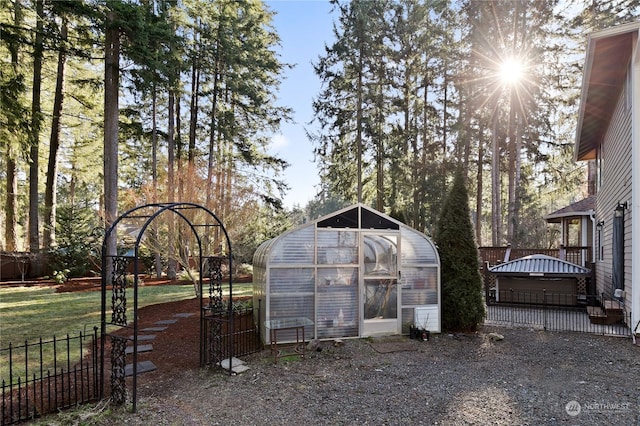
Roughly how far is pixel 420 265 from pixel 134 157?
17.8 m

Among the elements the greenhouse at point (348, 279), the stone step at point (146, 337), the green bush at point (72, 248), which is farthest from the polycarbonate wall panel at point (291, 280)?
the green bush at point (72, 248)

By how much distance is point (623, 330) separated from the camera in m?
7.75

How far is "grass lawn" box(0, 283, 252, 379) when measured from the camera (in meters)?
7.01

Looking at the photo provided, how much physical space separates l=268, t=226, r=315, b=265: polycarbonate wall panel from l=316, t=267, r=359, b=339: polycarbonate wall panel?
421 mm

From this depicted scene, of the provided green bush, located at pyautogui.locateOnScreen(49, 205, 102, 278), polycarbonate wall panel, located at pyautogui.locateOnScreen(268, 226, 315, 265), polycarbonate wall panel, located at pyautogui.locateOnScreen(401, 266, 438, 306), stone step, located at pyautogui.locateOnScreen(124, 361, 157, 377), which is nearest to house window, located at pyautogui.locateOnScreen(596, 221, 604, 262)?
polycarbonate wall panel, located at pyautogui.locateOnScreen(401, 266, 438, 306)

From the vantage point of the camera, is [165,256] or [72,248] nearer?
[165,256]

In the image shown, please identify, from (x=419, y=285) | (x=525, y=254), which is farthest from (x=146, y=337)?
(x=525, y=254)

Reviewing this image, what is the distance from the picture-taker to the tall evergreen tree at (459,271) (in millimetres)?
Result: 8016

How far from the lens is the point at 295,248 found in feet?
23.5

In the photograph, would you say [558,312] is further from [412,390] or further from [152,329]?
[152,329]

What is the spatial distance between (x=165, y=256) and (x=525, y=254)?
1248cm

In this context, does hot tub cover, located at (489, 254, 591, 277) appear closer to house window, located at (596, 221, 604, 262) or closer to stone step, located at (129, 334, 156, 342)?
house window, located at (596, 221, 604, 262)

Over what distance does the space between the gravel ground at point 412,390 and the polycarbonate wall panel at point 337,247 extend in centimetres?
166

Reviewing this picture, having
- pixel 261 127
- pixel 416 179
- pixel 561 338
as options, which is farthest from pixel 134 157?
pixel 561 338
